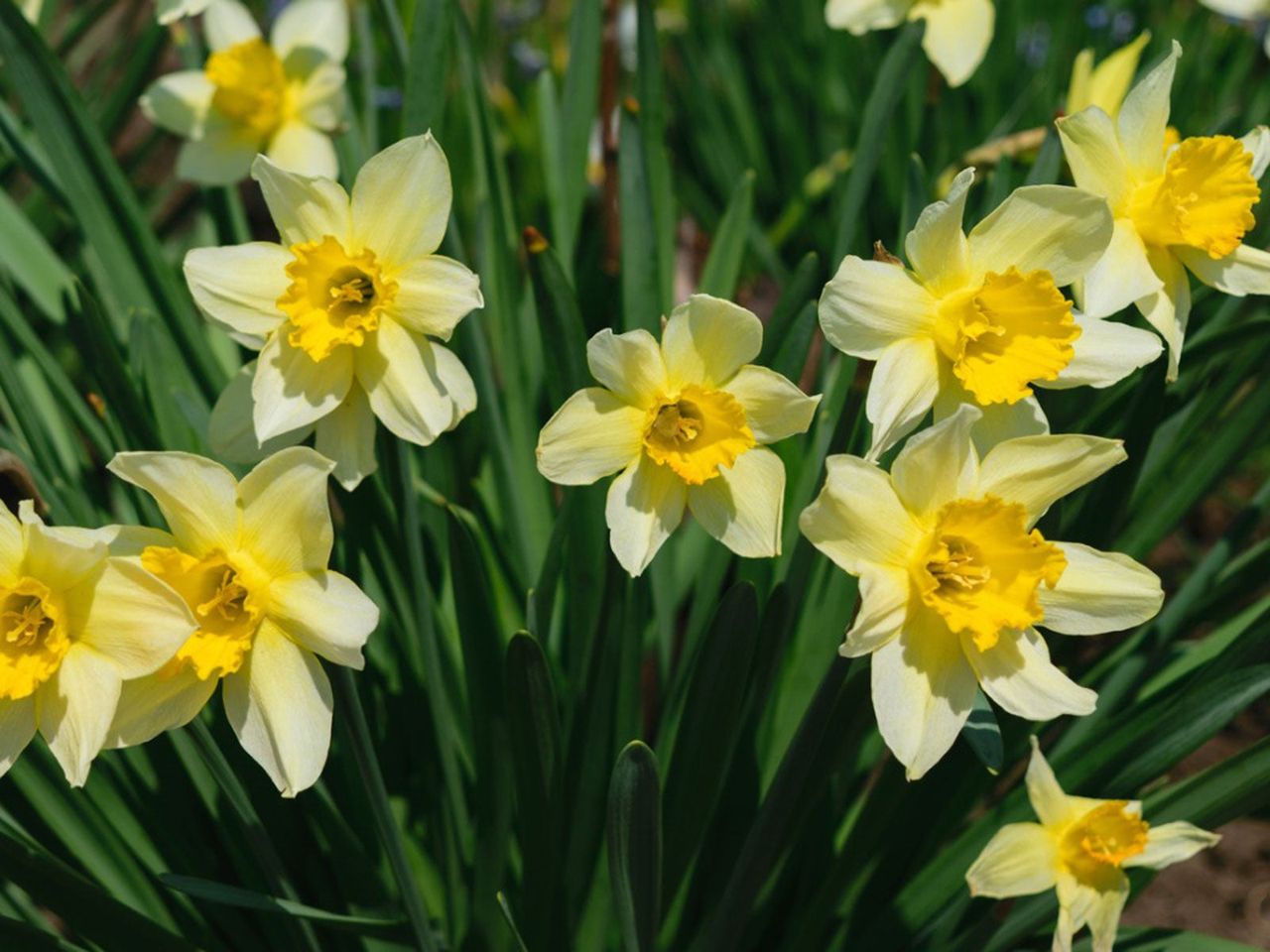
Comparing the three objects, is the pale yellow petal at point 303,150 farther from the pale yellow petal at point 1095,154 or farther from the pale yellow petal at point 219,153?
the pale yellow petal at point 1095,154

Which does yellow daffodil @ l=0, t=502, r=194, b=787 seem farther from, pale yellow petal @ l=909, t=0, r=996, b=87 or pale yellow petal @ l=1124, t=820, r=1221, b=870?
pale yellow petal @ l=909, t=0, r=996, b=87

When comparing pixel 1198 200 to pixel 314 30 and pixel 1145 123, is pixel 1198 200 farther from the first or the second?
pixel 314 30

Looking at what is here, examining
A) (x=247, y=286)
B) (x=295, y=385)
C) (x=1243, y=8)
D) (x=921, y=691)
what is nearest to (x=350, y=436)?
(x=295, y=385)

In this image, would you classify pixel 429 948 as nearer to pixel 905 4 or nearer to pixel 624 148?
pixel 624 148

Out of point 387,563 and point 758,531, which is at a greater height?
point 758,531

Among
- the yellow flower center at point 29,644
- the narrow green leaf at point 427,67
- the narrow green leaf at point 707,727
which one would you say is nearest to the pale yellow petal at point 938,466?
the narrow green leaf at point 707,727

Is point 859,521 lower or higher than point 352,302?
lower

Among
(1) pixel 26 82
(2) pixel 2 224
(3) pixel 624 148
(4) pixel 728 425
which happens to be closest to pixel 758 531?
(4) pixel 728 425

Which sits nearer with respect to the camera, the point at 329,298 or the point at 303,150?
the point at 329,298
